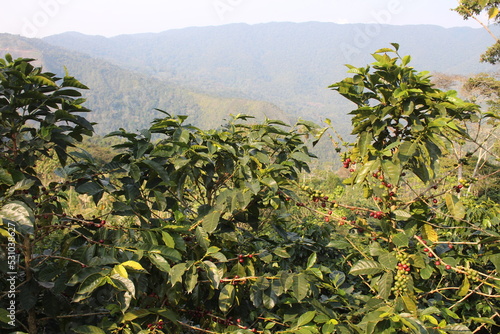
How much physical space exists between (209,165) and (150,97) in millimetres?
107566

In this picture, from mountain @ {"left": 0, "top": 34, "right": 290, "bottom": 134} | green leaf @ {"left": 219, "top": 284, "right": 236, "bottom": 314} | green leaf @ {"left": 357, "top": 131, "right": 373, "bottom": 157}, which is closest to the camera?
green leaf @ {"left": 219, "top": 284, "right": 236, "bottom": 314}

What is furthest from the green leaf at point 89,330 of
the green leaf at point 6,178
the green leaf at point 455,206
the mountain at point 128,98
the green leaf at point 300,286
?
the mountain at point 128,98

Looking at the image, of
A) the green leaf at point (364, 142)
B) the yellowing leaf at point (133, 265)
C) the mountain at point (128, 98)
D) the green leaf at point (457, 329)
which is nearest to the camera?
the yellowing leaf at point (133, 265)

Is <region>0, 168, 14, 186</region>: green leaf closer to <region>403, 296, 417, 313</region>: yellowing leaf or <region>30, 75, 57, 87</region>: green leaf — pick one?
<region>30, 75, 57, 87</region>: green leaf

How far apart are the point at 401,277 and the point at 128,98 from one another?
10700cm

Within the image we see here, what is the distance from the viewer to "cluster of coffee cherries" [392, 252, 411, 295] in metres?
1.20

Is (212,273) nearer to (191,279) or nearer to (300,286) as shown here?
(191,279)

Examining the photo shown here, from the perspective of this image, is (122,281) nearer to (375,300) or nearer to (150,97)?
(375,300)

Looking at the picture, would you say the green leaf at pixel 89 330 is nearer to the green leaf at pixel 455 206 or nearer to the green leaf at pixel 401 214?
the green leaf at pixel 401 214

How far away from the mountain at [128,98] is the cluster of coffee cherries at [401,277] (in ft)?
272

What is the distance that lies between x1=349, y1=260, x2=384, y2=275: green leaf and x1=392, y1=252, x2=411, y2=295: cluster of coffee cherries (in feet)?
0.23

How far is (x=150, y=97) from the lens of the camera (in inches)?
4072

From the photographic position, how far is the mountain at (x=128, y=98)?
295ft

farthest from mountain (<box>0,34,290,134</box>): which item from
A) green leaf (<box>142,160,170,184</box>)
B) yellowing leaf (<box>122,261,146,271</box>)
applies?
yellowing leaf (<box>122,261,146,271</box>)
